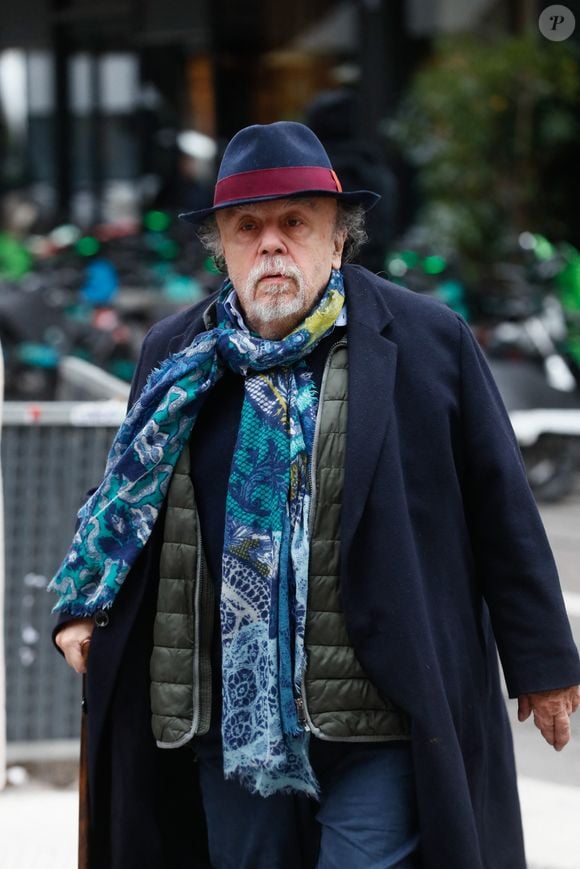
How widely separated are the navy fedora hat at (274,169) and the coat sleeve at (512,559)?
467mm

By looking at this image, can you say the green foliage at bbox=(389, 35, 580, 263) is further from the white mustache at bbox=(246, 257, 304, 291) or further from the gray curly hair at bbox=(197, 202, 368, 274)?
the white mustache at bbox=(246, 257, 304, 291)

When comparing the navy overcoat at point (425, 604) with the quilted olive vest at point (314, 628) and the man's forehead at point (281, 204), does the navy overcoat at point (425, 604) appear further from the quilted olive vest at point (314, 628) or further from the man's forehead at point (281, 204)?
the man's forehead at point (281, 204)

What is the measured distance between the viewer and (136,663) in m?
2.93

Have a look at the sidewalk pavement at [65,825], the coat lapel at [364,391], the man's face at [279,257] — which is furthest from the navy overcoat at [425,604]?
the sidewalk pavement at [65,825]

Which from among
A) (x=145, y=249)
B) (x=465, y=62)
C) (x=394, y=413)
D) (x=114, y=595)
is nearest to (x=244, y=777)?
(x=114, y=595)

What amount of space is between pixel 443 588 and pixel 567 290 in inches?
281

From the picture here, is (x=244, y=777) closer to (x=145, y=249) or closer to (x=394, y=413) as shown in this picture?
(x=394, y=413)

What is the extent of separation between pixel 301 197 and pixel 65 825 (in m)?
2.50

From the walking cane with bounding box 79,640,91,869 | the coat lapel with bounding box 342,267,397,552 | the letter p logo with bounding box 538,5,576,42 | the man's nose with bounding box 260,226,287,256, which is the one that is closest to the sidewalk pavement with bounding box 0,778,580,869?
the walking cane with bounding box 79,640,91,869

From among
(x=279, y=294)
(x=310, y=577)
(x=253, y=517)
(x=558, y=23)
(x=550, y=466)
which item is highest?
(x=558, y=23)

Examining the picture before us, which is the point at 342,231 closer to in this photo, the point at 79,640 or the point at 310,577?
the point at 310,577

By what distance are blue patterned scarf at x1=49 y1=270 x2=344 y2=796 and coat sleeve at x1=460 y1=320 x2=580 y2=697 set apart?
34cm

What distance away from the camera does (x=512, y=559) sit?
9.22ft

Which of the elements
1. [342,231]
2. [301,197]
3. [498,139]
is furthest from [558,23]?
[498,139]
